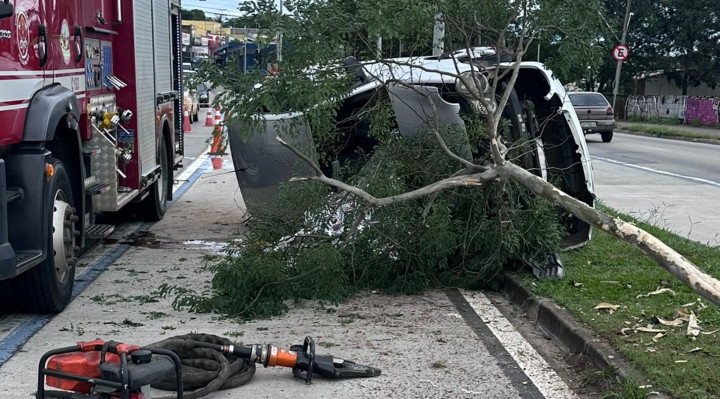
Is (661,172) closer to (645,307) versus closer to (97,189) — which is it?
(645,307)

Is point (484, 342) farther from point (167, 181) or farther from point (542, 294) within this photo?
point (167, 181)

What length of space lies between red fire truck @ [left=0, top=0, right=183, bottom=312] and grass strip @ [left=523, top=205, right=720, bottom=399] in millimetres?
3647

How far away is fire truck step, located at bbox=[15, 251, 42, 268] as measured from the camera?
5.98 metres

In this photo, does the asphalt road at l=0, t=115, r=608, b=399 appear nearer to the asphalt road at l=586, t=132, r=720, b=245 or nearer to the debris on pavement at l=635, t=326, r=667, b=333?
the debris on pavement at l=635, t=326, r=667, b=333

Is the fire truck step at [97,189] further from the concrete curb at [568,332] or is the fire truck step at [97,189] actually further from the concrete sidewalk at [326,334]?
the concrete curb at [568,332]

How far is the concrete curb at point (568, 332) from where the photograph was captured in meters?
5.46

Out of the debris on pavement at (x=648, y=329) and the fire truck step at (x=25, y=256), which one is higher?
the fire truck step at (x=25, y=256)

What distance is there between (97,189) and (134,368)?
4252mm

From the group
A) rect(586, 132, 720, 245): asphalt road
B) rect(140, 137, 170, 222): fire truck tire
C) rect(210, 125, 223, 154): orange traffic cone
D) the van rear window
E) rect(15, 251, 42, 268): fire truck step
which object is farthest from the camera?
the van rear window

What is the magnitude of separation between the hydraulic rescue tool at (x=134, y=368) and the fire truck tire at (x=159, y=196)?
5.99 meters

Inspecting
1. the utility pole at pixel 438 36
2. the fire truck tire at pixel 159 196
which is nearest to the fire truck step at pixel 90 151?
Result: the fire truck tire at pixel 159 196

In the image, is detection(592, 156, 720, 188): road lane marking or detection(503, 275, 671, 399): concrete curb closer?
detection(503, 275, 671, 399): concrete curb

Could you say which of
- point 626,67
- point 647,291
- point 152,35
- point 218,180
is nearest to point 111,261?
point 152,35

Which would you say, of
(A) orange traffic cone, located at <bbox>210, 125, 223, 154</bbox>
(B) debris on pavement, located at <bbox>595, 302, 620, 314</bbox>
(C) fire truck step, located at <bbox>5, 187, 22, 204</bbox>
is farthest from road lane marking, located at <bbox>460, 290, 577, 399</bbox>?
(C) fire truck step, located at <bbox>5, 187, 22, 204</bbox>
